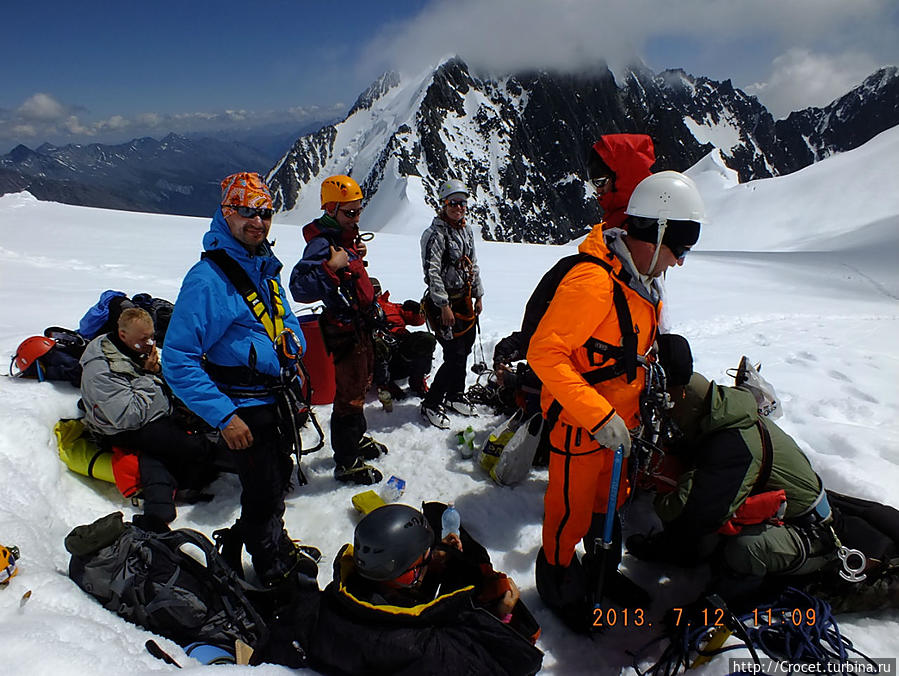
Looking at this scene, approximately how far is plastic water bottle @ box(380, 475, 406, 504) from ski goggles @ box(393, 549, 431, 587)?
194 centimetres

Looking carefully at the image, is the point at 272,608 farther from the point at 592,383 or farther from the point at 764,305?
the point at 764,305

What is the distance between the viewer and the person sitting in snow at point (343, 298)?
162 inches

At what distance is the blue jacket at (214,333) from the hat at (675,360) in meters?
2.62

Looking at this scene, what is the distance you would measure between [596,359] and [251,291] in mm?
2148

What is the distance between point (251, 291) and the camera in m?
3.03

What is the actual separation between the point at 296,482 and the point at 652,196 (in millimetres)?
4025

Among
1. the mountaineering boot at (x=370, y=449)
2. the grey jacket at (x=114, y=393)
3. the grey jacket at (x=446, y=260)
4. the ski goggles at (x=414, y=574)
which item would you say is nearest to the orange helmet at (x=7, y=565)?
the grey jacket at (x=114, y=393)

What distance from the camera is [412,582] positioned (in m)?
2.58

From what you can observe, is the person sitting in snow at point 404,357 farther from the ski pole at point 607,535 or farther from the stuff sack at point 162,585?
the ski pole at point 607,535

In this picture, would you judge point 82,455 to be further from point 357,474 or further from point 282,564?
point 357,474

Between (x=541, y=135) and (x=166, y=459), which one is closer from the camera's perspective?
(x=166, y=459)

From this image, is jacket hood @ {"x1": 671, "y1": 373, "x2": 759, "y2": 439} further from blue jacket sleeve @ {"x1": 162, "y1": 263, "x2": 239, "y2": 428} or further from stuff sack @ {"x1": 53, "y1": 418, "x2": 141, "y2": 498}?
stuff sack @ {"x1": 53, "y1": 418, "x2": 141, "y2": 498}

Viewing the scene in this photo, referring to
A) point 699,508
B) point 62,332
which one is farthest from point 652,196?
point 62,332

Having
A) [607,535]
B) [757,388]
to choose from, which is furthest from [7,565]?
[757,388]
